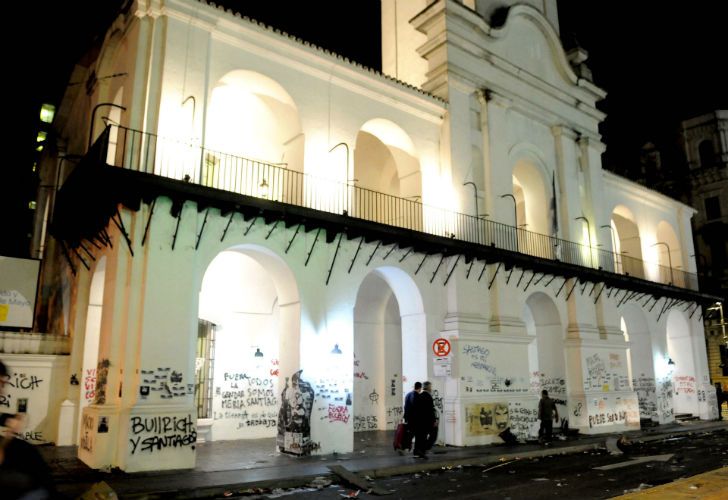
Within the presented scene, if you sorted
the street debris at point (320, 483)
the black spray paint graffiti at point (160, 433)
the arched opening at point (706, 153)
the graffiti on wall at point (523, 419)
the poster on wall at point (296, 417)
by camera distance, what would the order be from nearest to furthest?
1. the street debris at point (320, 483)
2. the black spray paint graffiti at point (160, 433)
3. the poster on wall at point (296, 417)
4. the graffiti on wall at point (523, 419)
5. the arched opening at point (706, 153)

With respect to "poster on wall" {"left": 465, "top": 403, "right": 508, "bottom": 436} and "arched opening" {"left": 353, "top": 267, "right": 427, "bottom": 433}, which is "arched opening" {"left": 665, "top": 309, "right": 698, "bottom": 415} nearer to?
"poster on wall" {"left": 465, "top": 403, "right": 508, "bottom": 436}

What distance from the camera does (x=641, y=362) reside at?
23859 millimetres

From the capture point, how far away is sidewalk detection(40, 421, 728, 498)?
941 centimetres

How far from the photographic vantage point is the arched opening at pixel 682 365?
25.8 meters

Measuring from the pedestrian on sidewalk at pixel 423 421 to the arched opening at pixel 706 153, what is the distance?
31.1 meters

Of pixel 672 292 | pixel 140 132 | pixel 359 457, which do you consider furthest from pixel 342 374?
pixel 672 292

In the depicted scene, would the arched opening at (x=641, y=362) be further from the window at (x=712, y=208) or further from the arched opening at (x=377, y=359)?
the window at (x=712, y=208)

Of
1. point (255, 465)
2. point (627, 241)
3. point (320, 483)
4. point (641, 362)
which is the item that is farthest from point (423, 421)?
point (627, 241)

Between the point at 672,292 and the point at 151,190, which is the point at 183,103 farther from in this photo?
the point at 672,292

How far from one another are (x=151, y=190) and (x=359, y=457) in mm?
7285

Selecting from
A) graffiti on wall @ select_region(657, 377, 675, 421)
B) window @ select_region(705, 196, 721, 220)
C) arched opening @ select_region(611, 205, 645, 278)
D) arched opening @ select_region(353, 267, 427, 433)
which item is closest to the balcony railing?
arched opening @ select_region(611, 205, 645, 278)

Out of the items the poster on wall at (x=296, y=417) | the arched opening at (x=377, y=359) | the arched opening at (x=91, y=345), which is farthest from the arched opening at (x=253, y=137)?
the arched opening at (x=377, y=359)

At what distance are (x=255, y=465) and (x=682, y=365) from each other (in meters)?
22.0

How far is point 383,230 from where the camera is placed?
14.7m
